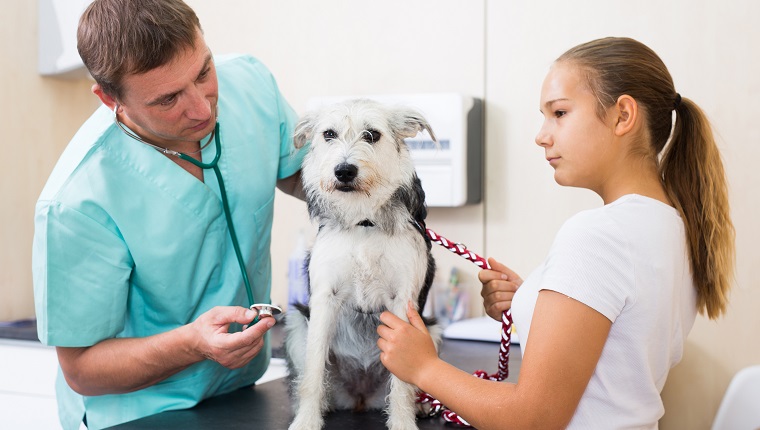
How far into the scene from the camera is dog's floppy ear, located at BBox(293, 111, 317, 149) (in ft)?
4.48

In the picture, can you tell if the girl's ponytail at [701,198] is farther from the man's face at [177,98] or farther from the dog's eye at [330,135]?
the man's face at [177,98]

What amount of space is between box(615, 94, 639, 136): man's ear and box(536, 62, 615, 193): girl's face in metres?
0.01

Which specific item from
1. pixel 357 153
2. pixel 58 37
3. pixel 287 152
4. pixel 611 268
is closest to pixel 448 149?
pixel 287 152

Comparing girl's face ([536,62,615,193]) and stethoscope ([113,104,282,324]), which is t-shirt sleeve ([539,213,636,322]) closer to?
girl's face ([536,62,615,193])

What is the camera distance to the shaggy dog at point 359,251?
4.06 feet

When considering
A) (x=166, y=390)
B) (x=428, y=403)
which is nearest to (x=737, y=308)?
(x=428, y=403)

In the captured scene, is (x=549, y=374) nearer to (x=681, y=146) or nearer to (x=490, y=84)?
(x=681, y=146)

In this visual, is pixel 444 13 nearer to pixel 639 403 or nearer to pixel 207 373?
pixel 207 373

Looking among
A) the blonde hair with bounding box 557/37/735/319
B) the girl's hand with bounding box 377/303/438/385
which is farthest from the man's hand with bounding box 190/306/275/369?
the blonde hair with bounding box 557/37/735/319

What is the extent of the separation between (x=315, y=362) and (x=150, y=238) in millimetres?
393

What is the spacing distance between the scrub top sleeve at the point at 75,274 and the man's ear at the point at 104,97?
0.67ft

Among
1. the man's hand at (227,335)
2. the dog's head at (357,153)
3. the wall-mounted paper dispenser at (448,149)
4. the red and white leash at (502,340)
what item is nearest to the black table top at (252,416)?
the red and white leash at (502,340)

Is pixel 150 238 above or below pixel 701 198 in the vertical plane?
below

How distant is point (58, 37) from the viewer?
9.23ft
